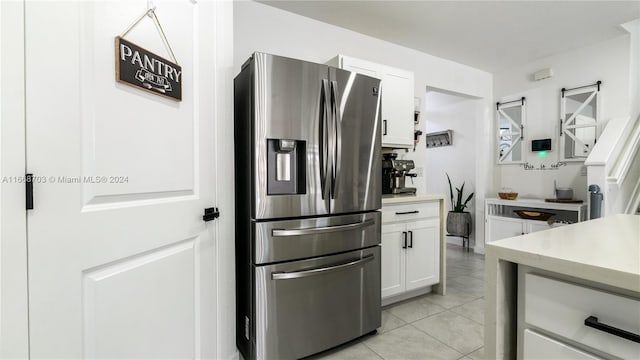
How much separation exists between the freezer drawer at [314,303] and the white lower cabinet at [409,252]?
0.43 metres

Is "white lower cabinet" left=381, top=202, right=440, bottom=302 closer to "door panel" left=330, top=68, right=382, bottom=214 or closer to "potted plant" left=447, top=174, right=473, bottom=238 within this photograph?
"door panel" left=330, top=68, right=382, bottom=214

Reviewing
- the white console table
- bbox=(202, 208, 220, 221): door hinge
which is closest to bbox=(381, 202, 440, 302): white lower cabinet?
bbox=(202, 208, 220, 221): door hinge

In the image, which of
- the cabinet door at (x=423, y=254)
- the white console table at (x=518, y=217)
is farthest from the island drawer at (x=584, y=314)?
the white console table at (x=518, y=217)

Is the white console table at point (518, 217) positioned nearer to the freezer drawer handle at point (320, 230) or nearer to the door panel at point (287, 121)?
the freezer drawer handle at point (320, 230)

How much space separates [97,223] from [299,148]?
1.07m

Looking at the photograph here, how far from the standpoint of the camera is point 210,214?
1.43 m

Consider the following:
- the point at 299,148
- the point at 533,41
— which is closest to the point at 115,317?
the point at 299,148

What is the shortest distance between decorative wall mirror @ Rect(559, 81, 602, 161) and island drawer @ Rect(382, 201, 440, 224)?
223cm

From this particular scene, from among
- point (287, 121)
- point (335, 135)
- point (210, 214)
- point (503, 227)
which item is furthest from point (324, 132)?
point (503, 227)

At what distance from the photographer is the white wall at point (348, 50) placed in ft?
8.14

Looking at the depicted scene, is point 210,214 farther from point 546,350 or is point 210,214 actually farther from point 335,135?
point 546,350

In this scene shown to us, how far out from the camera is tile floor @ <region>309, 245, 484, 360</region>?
6.08 feet

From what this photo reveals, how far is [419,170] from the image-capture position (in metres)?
3.52

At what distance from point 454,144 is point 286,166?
4084 millimetres
